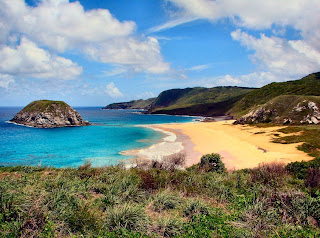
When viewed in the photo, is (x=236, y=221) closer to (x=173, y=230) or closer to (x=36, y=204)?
(x=173, y=230)

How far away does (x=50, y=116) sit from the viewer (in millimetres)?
80188

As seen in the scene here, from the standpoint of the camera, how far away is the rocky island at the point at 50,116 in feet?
262

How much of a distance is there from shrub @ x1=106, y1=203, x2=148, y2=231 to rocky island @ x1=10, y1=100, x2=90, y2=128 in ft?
265

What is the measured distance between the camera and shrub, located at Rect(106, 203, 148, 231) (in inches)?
282

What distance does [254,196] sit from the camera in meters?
9.52

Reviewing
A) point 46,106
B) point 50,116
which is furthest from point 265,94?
point 46,106

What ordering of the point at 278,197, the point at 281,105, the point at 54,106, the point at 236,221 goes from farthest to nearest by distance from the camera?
the point at 54,106 → the point at 281,105 → the point at 278,197 → the point at 236,221

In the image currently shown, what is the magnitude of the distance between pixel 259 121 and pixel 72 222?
77.7 metres

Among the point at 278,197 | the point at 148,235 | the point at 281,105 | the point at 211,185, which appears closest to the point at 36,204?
the point at 148,235

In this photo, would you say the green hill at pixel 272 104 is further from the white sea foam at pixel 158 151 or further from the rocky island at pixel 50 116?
the rocky island at pixel 50 116

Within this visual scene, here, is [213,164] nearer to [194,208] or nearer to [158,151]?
[194,208]

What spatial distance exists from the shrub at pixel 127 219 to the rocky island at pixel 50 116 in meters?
80.8

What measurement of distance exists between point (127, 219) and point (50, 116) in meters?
84.2

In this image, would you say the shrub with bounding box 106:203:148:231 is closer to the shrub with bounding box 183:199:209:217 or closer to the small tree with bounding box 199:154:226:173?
the shrub with bounding box 183:199:209:217
